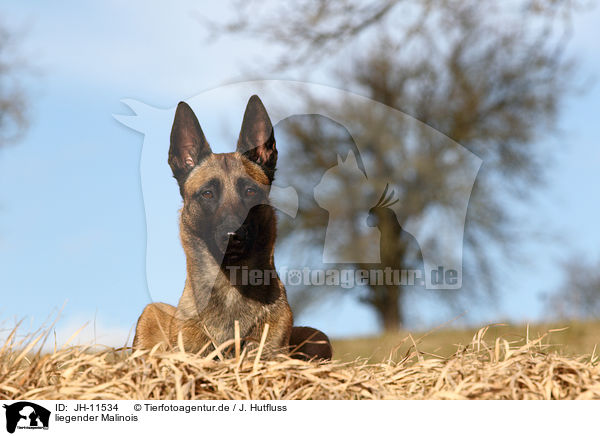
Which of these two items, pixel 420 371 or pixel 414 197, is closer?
pixel 420 371

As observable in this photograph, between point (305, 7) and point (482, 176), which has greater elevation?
point (305, 7)

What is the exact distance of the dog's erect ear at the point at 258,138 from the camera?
3.67 meters

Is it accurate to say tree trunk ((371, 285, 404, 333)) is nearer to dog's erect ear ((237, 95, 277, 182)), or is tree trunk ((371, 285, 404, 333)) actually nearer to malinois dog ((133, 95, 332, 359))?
malinois dog ((133, 95, 332, 359))

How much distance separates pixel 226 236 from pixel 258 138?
663 millimetres

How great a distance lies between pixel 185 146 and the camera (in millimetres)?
3779

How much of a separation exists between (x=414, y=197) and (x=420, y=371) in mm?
8985
